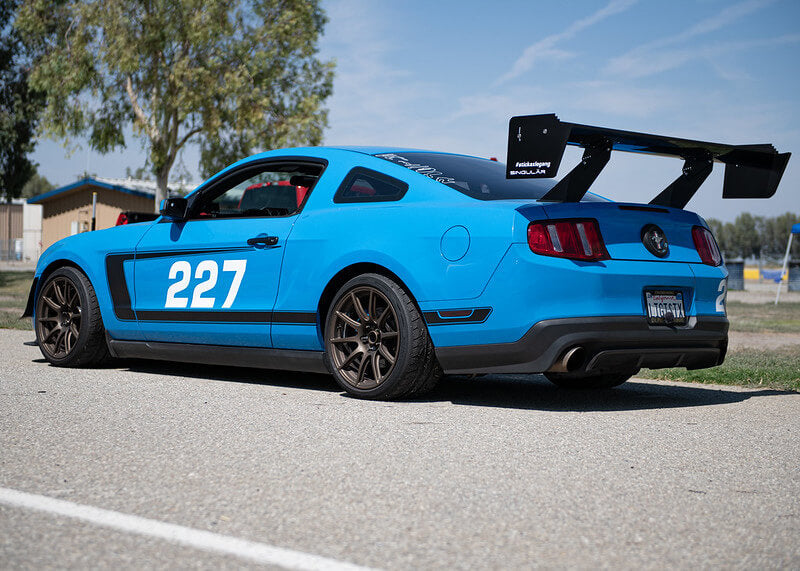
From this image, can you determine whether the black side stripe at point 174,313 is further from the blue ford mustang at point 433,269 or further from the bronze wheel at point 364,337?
the bronze wheel at point 364,337

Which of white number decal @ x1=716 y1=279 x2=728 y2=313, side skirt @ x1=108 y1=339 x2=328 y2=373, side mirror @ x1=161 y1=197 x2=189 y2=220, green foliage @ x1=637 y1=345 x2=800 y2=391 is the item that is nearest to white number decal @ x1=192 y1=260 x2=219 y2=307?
side skirt @ x1=108 y1=339 x2=328 y2=373

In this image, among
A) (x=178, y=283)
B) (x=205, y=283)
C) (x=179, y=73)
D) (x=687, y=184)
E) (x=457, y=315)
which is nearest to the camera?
(x=457, y=315)

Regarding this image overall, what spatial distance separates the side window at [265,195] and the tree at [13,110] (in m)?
29.2

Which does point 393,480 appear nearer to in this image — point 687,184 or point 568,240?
point 568,240

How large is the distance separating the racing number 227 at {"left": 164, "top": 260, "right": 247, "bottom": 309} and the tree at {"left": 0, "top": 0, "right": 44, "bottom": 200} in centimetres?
2943

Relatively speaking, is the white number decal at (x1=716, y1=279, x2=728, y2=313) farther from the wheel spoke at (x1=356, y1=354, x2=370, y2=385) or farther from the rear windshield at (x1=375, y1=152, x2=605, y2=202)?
the wheel spoke at (x1=356, y1=354, x2=370, y2=385)

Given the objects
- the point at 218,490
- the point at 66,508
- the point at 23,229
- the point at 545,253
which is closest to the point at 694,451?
the point at 545,253

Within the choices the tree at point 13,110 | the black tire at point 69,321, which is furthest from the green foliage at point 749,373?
the tree at point 13,110

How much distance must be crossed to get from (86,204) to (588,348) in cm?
5128

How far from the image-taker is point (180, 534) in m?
2.71

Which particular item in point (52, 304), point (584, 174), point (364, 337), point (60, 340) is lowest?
point (60, 340)

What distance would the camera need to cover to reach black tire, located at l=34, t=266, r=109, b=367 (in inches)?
265

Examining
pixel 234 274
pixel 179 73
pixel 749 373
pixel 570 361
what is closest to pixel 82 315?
pixel 234 274

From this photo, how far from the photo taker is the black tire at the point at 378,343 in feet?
16.6
